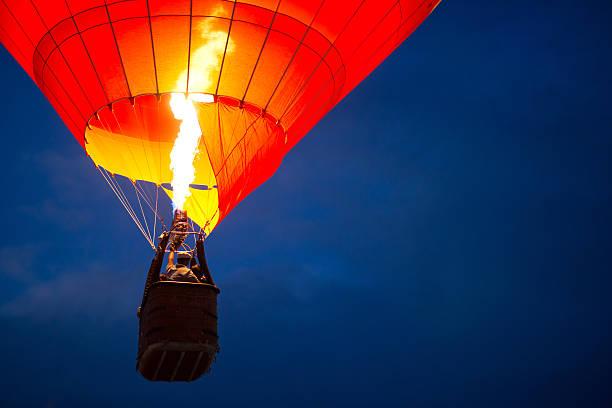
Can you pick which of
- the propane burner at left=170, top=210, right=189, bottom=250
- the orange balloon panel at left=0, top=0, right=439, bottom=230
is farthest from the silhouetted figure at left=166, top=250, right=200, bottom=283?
the orange balloon panel at left=0, top=0, right=439, bottom=230

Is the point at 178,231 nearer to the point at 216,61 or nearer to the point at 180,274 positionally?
the point at 180,274

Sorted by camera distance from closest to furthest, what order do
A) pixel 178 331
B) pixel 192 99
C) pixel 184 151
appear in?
pixel 178 331
pixel 192 99
pixel 184 151

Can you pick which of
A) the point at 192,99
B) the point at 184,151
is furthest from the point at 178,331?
the point at 184,151

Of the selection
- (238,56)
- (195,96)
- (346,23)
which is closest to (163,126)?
(195,96)

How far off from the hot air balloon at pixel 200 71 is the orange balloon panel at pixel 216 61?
1 centimetres

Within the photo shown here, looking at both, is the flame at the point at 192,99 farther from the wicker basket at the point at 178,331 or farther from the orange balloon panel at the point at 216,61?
the wicker basket at the point at 178,331

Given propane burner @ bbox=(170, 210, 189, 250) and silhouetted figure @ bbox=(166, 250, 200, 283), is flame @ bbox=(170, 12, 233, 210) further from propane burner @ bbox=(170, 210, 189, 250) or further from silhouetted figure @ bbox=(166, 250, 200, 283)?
silhouetted figure @ bbox=(166, 250, 200, 283)

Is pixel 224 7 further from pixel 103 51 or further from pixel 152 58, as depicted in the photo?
pixel 103 51

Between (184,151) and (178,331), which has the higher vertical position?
(184,151)

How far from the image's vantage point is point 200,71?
17.3 feet

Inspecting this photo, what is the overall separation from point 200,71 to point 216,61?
0.18 metres

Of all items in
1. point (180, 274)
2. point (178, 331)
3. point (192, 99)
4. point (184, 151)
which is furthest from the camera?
point (184, 151)

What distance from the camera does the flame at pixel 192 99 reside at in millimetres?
5176

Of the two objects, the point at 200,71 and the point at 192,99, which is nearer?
the point at 200,71
